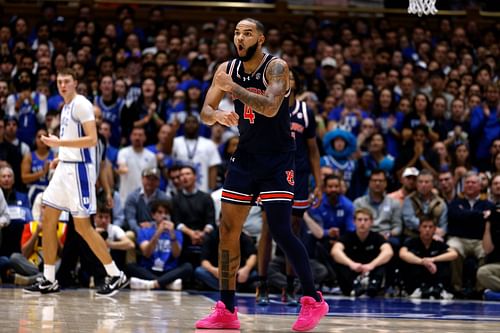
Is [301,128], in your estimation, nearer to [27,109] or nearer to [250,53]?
[250,53]

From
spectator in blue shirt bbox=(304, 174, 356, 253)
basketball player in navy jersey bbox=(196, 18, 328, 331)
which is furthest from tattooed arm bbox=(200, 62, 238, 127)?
spectator in blue shirt bbox=(304, 174, 356, 253)

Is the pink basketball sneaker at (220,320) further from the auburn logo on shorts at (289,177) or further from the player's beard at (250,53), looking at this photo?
the player's beard at (250,53)

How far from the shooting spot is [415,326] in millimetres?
7719

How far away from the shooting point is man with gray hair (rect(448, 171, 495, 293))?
496 inches

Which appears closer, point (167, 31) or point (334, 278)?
point (334, 278)

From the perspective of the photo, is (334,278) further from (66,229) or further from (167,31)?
(167,31)

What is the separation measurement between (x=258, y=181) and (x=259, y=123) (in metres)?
0.46

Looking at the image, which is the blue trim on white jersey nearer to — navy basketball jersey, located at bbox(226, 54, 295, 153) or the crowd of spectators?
the crowd of spectators

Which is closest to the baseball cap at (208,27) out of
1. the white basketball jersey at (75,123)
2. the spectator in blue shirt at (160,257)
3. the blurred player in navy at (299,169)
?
the spectator in blue shirt at (160,257)

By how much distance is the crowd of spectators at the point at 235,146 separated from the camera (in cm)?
1223

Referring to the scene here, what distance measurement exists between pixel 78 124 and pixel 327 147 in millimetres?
4883

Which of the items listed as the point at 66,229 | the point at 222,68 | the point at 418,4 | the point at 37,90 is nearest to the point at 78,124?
the point at 66,229

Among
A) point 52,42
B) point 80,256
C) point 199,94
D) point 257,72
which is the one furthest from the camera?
point 52,42

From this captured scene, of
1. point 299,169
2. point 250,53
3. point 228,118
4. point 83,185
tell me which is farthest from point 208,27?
point 228,118
